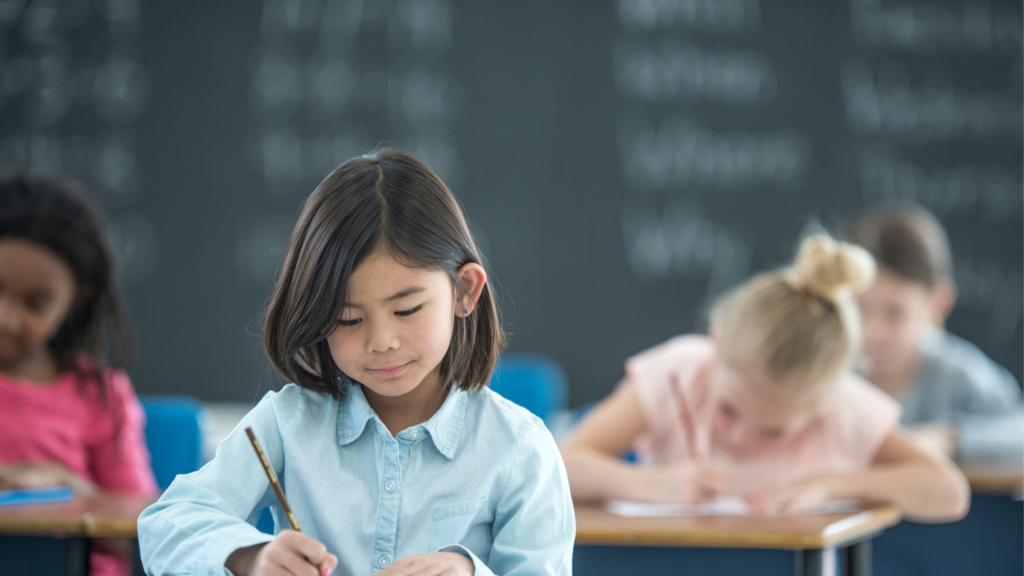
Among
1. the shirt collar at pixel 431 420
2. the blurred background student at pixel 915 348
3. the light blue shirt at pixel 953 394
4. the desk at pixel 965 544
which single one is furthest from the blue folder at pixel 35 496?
the light blue shirt at pixel 953 394

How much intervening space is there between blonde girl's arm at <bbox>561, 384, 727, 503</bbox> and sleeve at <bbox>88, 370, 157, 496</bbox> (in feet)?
3.16

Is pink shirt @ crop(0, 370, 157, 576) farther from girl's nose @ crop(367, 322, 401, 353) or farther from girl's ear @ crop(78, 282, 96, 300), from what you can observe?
girl's nose @ crop(367, 322, 401, 353)

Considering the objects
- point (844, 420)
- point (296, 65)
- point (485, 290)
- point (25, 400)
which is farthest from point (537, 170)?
point (485, 290)

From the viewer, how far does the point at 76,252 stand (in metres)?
1.95

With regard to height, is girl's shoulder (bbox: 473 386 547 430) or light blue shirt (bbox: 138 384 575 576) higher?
girl's shoulder (bbox: 473 386 547 430)

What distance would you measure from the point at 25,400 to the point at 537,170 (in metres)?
1.88

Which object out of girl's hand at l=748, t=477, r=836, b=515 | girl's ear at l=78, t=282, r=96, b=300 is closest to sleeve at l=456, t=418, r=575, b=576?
girl's hand at l=748, t=477, r=836, b=515

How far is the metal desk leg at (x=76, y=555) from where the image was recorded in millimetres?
1519

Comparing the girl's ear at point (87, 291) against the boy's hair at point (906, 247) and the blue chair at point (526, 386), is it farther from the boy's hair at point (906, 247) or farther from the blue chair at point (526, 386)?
the boy's hair at point (906, 247)

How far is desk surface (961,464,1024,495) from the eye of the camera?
6.15 ft

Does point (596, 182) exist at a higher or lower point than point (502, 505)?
higher

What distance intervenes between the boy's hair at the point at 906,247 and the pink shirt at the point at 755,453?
2.17 feet

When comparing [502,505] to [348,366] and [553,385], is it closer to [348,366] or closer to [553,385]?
[348,366]

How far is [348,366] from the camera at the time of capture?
32.9 inches
